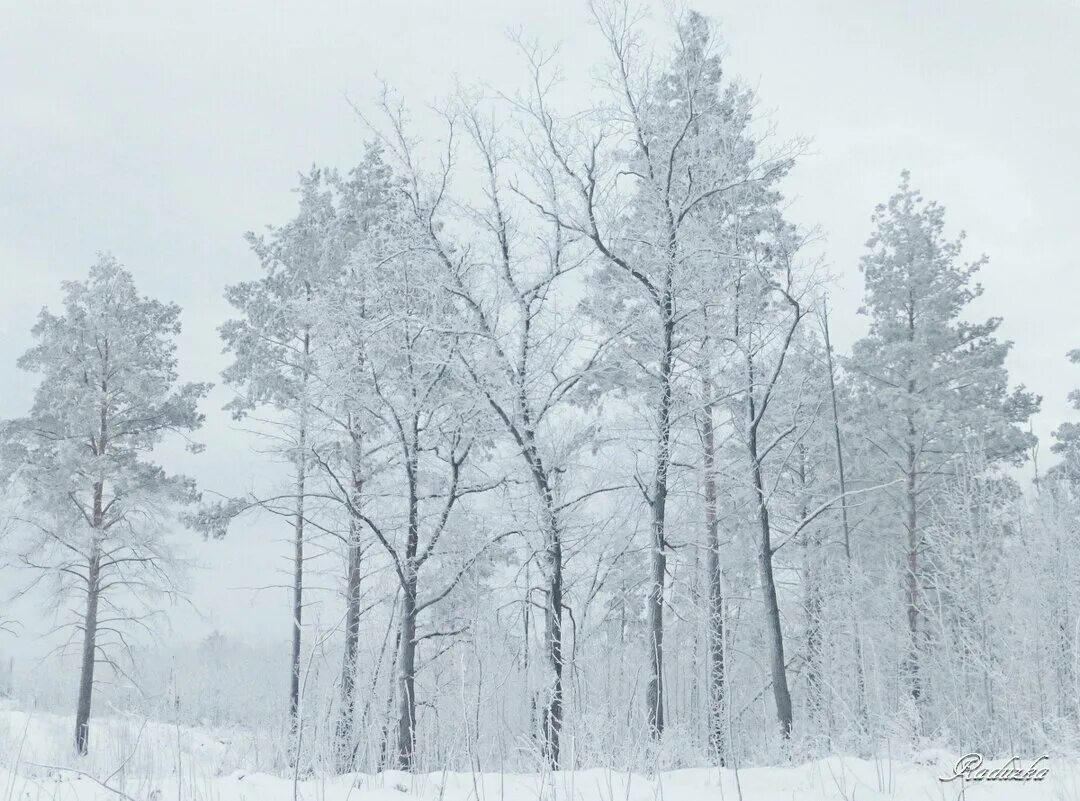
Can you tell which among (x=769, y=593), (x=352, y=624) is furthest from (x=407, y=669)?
(x=769, y=593)

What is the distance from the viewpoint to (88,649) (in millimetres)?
19156

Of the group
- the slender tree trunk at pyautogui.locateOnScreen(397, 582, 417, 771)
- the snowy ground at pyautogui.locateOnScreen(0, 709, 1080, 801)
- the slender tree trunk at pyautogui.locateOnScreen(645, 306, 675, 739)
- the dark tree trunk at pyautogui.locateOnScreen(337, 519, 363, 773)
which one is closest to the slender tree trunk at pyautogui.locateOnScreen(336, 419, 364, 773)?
the dark tree trunk at pyautogui.locateOnScreen(337, 519, 363, 773)

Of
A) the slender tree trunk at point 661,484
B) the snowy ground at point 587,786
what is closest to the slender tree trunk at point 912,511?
the slender tree trunk at point 661,484

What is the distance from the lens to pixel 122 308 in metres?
21.2

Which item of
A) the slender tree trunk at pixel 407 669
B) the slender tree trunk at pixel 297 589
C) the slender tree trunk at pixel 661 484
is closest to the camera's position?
the slender tree trunk at pixel 407 669

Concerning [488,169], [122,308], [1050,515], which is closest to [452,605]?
[488,169]

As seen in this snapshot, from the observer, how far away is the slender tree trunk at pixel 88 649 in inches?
730

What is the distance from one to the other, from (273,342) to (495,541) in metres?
9.95

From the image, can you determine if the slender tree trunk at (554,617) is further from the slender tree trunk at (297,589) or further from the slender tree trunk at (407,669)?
the slender tree trunk at (297,589)

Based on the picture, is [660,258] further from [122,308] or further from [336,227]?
[122,308]

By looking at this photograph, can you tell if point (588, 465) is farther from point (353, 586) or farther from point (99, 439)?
point (99, 439)

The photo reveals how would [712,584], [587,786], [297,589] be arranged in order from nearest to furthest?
[587,786], [712,584], [297,589]

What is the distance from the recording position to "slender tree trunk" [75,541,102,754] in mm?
18547

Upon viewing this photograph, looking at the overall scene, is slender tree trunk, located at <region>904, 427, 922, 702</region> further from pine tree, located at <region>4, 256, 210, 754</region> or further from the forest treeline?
pine tree, located at <region>4, 256, 210, 754</region>
